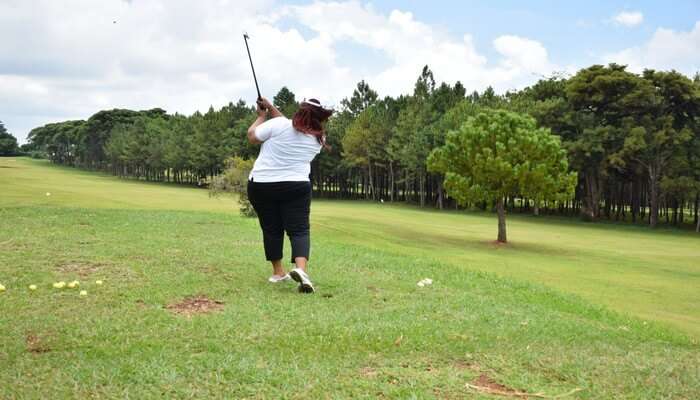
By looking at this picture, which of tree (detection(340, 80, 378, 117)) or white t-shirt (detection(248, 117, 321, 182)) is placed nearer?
white t-shirt (detection(248, 117, 321, 182))

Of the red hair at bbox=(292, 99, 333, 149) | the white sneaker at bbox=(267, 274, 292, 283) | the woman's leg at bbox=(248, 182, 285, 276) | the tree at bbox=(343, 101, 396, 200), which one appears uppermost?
the tree at bbox=(343, 101, 396, 200)

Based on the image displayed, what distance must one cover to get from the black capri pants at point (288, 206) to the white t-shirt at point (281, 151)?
0.10 meters

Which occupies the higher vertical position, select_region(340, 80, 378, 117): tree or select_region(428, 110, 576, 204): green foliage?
select_region(340, 80, 378, 117): tree

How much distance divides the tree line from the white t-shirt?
82.5 feet

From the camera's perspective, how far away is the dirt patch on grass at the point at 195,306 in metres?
6.52

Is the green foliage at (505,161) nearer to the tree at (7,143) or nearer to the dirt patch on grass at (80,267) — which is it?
the dirt patch on grass at (80,267)

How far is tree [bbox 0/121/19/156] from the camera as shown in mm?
166750

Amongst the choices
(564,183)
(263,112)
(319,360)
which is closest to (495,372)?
(319,360)

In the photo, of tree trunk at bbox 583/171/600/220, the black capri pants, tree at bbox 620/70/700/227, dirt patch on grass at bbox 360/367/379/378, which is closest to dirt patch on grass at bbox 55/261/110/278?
the black capri pants

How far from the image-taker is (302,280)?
7625 mm

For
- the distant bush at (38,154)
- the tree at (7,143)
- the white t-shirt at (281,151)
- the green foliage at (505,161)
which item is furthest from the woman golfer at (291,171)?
the distant bush at (38,154)

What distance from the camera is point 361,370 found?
495cm

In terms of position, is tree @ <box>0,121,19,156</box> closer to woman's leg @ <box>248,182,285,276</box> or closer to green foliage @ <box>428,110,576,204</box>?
green foliage @ <box>428,110,576,204</box>

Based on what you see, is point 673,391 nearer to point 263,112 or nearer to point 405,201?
point 263,112
